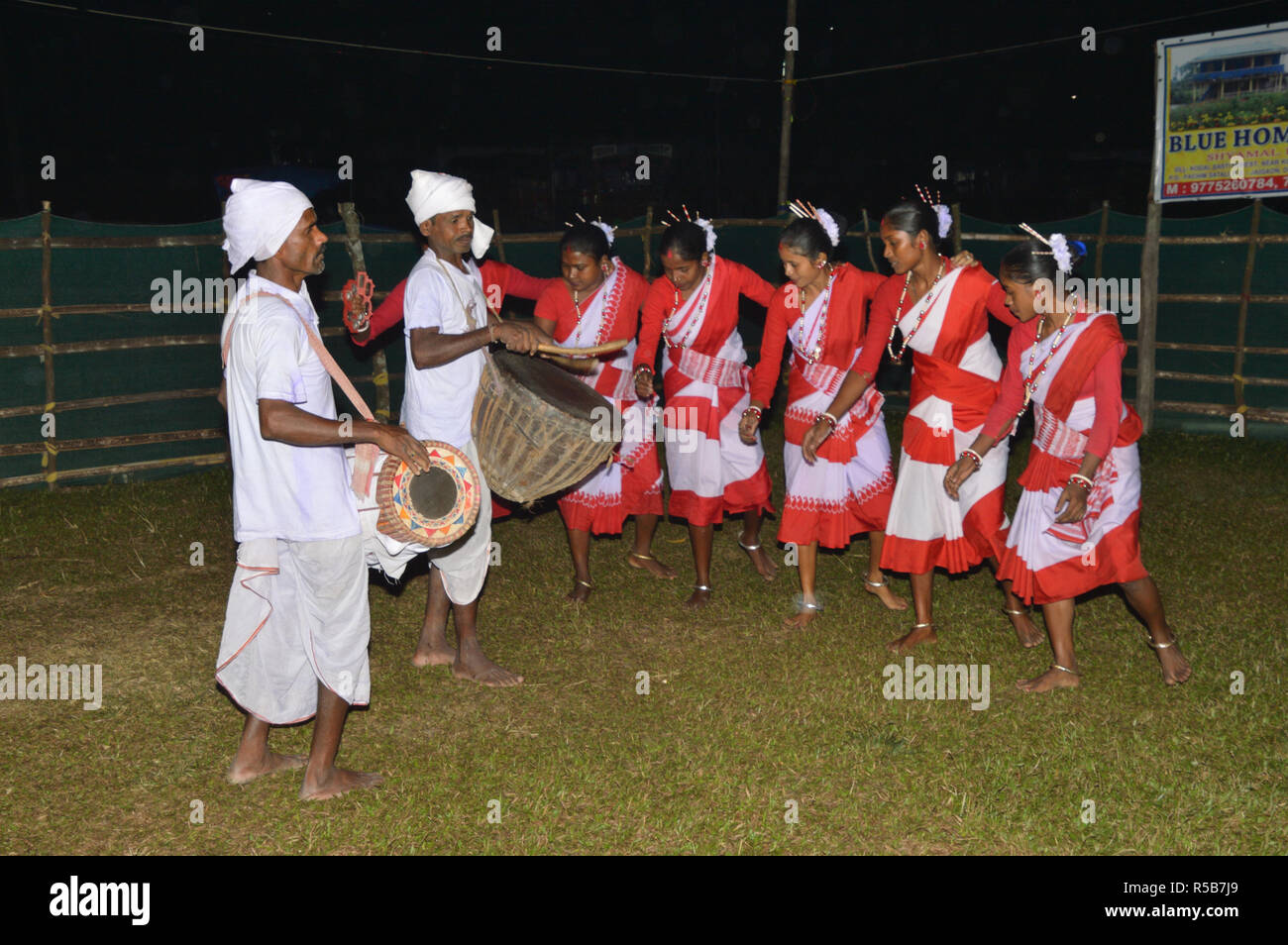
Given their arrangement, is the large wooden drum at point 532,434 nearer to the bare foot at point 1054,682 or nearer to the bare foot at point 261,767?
the bare foot at point 261,767

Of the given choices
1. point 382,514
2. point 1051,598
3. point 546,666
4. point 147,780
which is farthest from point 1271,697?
point 147,780

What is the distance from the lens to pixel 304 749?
467cm

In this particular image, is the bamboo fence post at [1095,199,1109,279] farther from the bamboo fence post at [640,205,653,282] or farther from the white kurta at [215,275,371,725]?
the white kurta at [215,275,371,725]

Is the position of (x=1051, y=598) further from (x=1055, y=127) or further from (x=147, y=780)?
(x=1055, y=127)

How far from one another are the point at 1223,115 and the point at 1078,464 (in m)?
7.82

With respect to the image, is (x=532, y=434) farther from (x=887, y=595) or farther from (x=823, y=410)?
(x=887, y=595)

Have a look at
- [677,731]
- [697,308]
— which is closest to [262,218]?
[677,731]

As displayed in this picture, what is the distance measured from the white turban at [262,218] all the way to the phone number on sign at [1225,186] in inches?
392

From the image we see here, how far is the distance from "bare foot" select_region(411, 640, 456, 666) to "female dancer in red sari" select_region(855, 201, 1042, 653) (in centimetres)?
220

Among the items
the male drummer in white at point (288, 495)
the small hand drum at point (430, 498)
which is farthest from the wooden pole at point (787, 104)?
the male drummer in white at point (288, 495)

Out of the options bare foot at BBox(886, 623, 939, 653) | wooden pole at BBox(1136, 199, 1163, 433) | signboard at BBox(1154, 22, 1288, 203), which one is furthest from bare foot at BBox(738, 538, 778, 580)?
signboard at BBox(1154, 22, 1288, 203)

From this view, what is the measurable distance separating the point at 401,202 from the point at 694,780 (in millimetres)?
21461

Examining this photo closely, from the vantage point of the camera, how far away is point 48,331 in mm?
9141

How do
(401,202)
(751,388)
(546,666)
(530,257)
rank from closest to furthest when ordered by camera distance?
1. (546,666)
2. (751,388)
3. (530,257)
4. (401,202)
